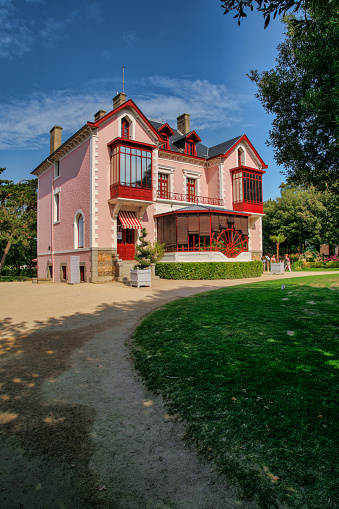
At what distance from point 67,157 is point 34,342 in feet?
64.6

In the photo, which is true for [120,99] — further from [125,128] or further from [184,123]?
[184,123]

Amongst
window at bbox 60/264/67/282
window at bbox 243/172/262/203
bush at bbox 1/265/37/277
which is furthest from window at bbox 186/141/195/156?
bush at bbox 1/265/37/277

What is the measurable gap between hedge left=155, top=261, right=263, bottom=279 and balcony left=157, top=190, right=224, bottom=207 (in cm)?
689

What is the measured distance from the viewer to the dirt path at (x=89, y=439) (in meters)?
2.31

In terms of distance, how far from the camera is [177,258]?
20797 mm

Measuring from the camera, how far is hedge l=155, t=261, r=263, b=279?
19.1 m

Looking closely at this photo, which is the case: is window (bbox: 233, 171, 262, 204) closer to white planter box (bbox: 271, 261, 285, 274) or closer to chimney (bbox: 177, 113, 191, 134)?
white planter box (bbox: 271, 261, 285, 274)

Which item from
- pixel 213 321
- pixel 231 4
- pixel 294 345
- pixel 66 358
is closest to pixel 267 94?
pixel 231 4

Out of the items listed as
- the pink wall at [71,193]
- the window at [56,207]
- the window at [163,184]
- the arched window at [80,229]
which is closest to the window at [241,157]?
the window at [163,184]

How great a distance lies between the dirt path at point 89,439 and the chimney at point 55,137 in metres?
24.6

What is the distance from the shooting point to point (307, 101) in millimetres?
6863

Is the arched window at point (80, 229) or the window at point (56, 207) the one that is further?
the window at point (56, 207)

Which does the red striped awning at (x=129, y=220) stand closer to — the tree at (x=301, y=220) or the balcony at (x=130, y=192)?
the balcony at (x=130, y=192)

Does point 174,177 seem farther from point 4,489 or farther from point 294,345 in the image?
point 4,489
